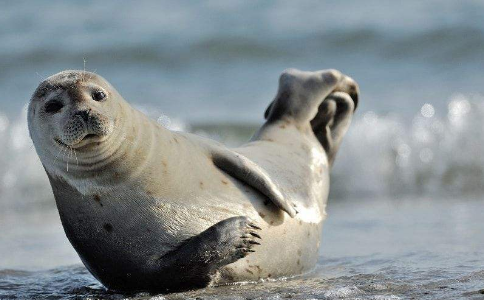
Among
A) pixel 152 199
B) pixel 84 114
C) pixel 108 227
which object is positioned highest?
pixel 84 114

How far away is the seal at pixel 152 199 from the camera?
469cm

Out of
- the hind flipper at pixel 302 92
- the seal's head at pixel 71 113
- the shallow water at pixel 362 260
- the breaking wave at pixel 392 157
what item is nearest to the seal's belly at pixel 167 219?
the shallow water at pixel 362 260

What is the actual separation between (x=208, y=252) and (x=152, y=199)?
1.21ft

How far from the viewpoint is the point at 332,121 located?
7117 mm

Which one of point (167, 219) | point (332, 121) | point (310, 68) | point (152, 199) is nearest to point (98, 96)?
point (152, 199)

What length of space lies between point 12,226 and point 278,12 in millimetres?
10204

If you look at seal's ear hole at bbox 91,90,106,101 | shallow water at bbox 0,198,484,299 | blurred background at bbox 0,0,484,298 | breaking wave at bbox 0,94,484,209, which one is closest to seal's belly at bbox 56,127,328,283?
shallow water at bbox 0,198,484,299

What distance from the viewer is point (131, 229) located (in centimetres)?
489

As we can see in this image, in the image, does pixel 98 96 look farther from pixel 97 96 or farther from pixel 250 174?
pixel 250 174

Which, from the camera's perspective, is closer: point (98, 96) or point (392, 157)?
point (98, 96)

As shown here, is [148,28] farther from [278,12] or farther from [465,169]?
[465,169]

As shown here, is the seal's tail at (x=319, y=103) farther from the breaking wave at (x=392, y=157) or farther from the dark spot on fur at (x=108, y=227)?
the breaking wave at (x=392, y=157)

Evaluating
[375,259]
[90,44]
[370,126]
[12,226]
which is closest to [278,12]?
[90,44]

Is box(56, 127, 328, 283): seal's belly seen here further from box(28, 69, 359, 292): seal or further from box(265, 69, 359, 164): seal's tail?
box(265, 69, 359, 164): seal's tail
